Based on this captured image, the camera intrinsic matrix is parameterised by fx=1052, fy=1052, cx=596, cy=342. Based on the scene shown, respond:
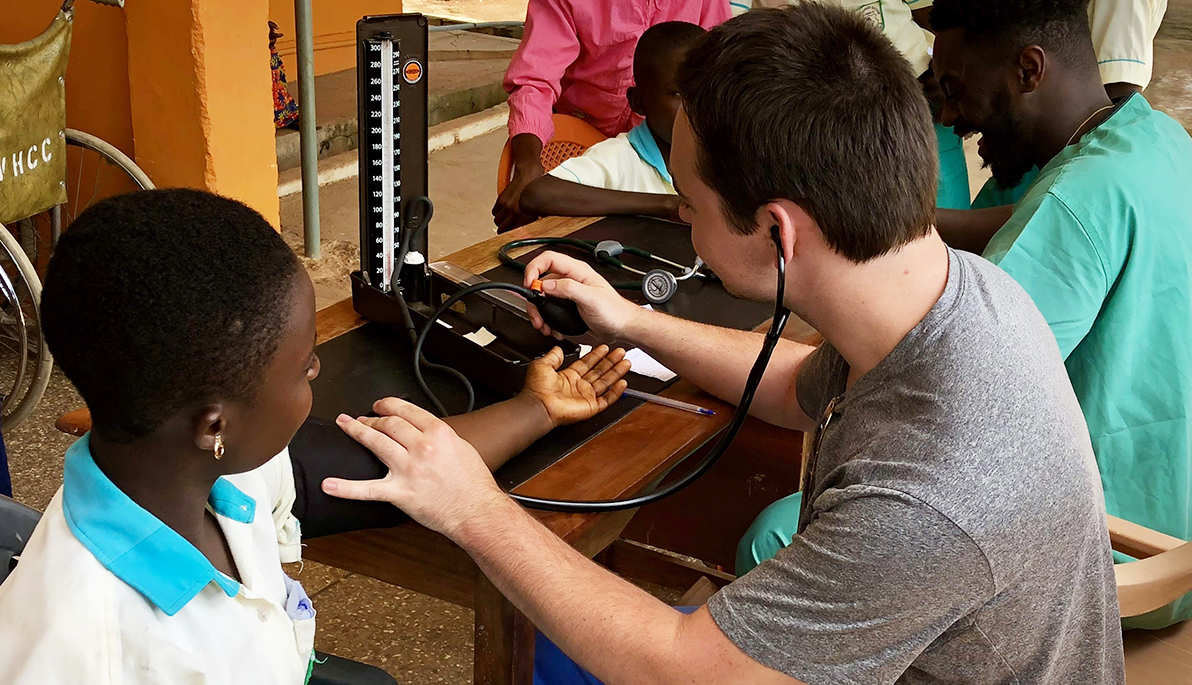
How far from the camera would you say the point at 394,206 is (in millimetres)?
1523

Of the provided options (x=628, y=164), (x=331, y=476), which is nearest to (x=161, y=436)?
(x=331, y=476)

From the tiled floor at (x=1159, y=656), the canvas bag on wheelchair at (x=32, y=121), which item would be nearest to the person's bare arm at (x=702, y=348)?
the tiled floor at (x=1159, y=656)

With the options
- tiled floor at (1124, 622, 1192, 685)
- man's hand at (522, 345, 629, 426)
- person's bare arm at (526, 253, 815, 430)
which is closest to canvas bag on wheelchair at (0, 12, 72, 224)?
person's bare arm at (526, 253, 815, 430)

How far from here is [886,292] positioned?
41.5 inches

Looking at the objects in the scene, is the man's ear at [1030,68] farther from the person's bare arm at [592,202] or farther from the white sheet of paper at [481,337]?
the white sheet of paper at [481,337]

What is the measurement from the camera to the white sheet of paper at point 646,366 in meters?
1.52

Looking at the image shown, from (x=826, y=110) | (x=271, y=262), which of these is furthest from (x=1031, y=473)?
(x=271, y=262)

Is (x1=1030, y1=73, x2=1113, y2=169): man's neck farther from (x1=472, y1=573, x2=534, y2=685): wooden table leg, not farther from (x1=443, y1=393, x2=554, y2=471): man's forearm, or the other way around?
(x1=472, y1=573, x2=534, y2=685): wooden table leg

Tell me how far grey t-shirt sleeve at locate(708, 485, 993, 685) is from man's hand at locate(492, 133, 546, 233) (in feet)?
5.15

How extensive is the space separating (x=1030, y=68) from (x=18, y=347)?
2661 mm

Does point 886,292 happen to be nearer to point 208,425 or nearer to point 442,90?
point 208,425

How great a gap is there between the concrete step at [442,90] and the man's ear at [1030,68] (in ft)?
9.40

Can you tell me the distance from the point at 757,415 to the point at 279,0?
3.81 meters

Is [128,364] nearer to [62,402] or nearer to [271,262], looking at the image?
[271,262]
